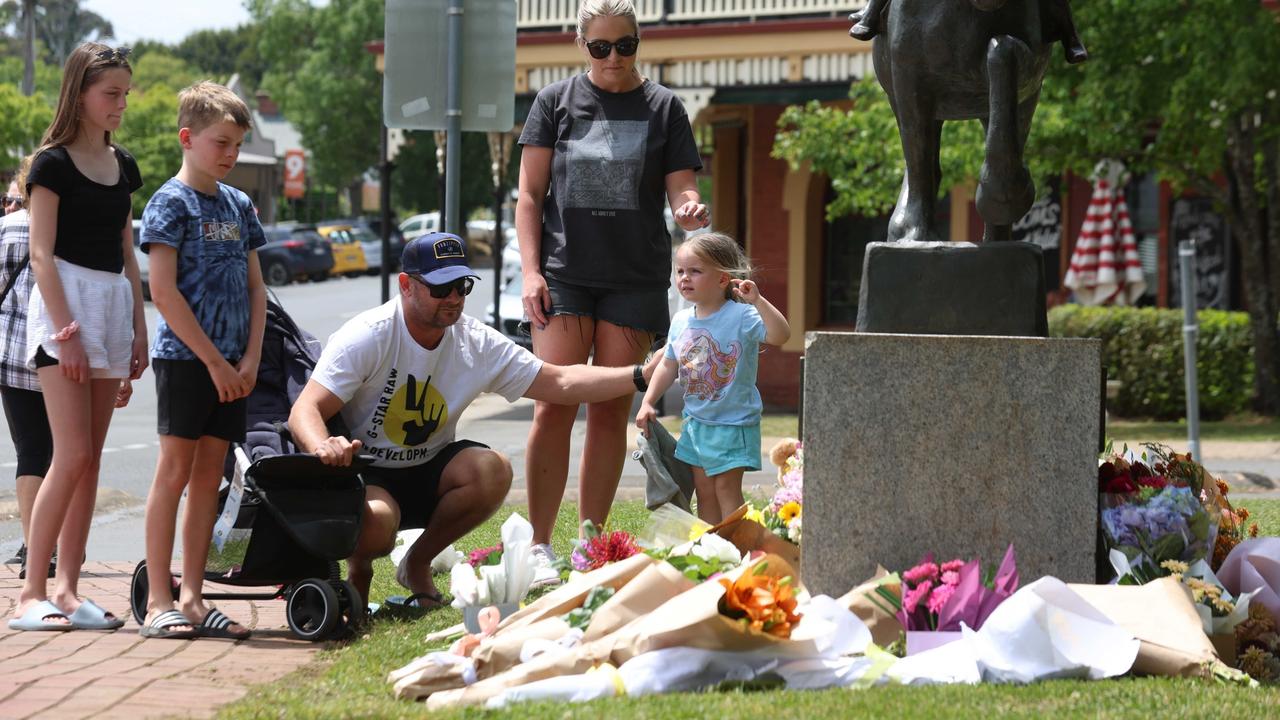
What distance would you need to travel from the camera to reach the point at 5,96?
1713 inches

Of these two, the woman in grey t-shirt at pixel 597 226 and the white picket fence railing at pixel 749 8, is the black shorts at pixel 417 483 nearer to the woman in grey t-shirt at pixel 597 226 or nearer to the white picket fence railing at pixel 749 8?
the woman in grey t-shirt at pixel 597 226

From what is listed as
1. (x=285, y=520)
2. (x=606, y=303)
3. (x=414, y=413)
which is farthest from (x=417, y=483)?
(x=606, y=303)

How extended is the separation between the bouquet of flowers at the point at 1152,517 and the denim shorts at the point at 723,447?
4.46 feet

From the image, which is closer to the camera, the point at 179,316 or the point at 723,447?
the point at 179,316

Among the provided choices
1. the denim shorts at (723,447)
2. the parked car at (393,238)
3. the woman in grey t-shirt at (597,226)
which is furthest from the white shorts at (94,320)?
the parked car at (393,238)

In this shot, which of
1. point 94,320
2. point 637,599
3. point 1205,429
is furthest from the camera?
point 1205,429

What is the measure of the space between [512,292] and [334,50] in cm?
4204

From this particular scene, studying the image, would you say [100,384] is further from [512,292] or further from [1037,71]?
[512,292]

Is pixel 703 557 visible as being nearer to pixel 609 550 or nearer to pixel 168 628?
pixel 609 550

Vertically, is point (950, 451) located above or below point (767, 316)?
below

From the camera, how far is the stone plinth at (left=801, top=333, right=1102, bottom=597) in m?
5.02

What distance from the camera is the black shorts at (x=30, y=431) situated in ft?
21.2

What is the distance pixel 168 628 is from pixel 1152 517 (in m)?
3.15

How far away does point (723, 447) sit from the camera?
20.6 ft
